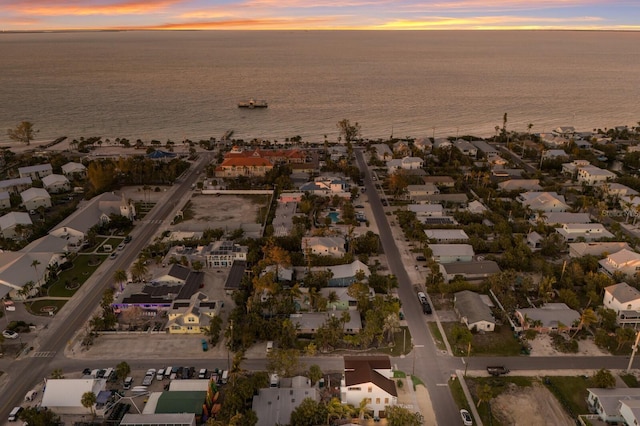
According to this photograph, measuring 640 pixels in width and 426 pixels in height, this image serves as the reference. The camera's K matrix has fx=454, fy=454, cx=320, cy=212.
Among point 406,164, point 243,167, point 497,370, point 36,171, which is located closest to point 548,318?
point 497,370

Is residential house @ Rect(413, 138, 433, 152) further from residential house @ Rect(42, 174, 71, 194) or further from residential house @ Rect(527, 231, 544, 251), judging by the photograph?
residential house @ Rect(42, 174, 71, 194)

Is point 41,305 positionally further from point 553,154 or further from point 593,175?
point 553,154

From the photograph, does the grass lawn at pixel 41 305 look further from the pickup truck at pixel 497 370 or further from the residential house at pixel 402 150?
the residential house at pixel 402 150

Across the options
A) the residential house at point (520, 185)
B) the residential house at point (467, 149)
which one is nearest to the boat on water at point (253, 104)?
the residential house at point (467, 149)

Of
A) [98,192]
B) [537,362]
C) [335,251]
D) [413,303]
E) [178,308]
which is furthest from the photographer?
[98,192]

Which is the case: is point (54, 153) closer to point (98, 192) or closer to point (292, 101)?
point (98, 192)

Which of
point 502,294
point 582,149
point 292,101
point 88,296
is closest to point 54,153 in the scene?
point 88,296
